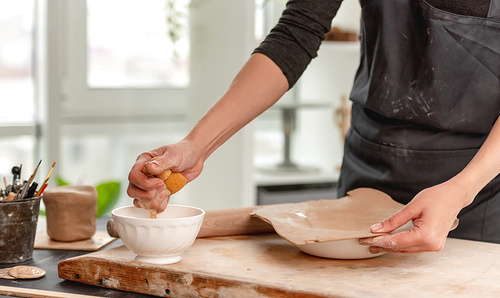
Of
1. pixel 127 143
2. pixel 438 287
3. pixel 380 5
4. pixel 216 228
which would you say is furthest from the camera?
pixel 127 143

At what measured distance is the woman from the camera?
1.24 meters

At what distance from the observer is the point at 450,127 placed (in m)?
1.26

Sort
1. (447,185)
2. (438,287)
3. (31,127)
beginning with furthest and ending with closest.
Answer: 1. (31,127)
2. (447,185)
3. (438,287)

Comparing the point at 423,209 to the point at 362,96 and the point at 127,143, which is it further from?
the point at 127,143

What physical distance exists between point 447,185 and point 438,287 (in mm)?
198

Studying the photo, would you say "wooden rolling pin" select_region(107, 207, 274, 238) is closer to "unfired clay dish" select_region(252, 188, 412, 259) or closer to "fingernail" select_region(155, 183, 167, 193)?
"unfired clay dish" select_region(252, 188, 412, 259)

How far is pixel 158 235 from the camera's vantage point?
0.95 m

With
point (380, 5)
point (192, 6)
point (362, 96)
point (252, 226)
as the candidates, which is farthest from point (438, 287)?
point (192, 6)

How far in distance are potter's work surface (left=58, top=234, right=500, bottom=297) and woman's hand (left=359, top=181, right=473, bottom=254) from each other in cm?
4

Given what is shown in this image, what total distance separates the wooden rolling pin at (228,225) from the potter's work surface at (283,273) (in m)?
0.05

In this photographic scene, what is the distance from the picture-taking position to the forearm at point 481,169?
1050 millimetres

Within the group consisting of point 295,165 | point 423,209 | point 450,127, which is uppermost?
point 450,127

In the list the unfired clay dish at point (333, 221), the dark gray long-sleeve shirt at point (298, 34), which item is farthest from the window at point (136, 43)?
the unfired clay dish at point (333, 221)

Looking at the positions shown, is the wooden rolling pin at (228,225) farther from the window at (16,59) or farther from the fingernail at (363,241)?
the window at (16,59)
